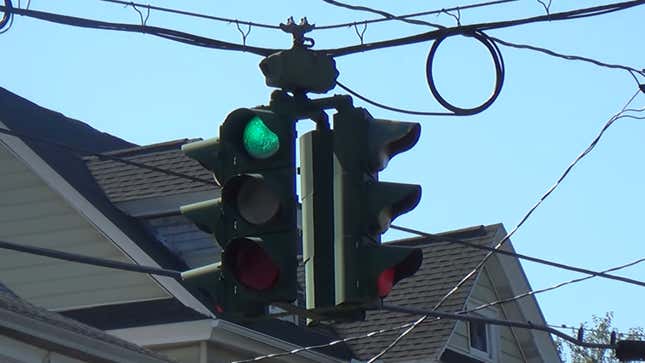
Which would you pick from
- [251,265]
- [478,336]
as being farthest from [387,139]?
[478,336]

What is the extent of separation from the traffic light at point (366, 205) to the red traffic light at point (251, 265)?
0.34m

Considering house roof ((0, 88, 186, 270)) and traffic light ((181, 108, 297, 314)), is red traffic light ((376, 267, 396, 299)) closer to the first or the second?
traffic light ((181, 108, 297, 314))

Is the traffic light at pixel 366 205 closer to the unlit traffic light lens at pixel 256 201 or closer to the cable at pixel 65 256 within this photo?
the unlit traffic light lens at pixel 256 201

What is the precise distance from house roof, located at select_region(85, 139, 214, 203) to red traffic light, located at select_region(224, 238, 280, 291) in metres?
11.8

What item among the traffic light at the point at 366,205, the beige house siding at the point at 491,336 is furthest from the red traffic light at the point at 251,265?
the beige house siding at the point at 491,336

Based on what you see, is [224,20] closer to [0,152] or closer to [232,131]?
[232,131]

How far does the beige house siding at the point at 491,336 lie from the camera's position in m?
22.2

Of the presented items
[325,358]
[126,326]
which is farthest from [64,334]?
[325,358]

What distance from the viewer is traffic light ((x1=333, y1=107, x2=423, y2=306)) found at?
7.95 m

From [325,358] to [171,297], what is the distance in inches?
109

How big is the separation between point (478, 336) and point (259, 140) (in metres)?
15.4

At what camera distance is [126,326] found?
18.2 meters

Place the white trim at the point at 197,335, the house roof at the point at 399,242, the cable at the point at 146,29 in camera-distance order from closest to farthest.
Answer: the cable at the point at 146,29 < the white trim at the point at 197,335 < the house roof at the point at 399,242

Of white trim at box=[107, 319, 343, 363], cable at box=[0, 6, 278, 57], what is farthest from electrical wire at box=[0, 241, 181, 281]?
white trim at box=[107, 319, 343, 363]
